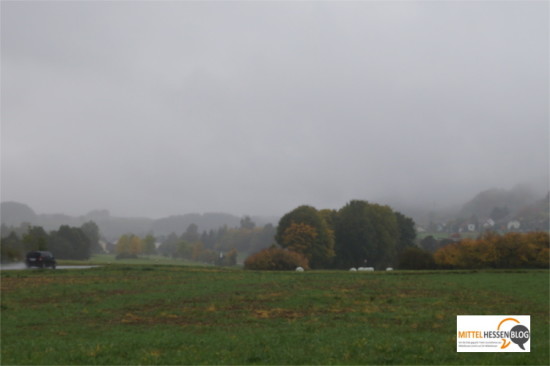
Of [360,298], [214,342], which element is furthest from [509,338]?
[360,298]

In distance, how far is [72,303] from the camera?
33.6m

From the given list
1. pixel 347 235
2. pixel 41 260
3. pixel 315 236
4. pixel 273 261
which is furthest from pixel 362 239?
pixel 41 260

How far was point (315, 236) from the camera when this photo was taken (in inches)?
4326

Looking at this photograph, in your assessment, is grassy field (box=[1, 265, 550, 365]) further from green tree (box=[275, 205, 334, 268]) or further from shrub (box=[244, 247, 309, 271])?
green tree (box=[275, 205, 334, 268])

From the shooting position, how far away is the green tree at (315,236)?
109812mm

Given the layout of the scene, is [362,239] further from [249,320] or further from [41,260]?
[249,320]

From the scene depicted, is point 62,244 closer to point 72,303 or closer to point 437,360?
point 72,303
